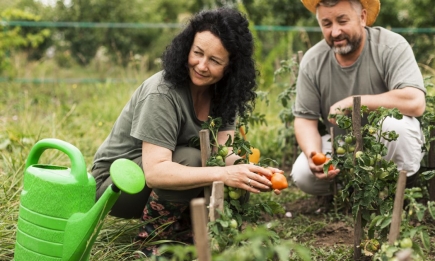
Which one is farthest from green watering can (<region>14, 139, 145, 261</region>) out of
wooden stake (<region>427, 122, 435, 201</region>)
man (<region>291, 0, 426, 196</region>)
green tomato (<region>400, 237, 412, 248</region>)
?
wooden stake (<region>427, 122, 435, 201</region>)

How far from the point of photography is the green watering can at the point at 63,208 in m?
2.01

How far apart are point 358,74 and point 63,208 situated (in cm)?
169

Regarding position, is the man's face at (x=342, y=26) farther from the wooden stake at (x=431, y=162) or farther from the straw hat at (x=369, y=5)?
the wooden stake at (x=431, y=162)

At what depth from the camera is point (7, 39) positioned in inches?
248

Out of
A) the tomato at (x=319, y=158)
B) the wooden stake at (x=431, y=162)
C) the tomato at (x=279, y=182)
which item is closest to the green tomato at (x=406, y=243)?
the tomato at (x=279, y=182)

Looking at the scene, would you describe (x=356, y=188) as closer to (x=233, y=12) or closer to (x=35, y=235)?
(x=233, y=12)

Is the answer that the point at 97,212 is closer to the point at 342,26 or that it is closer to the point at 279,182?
the point at 279,182

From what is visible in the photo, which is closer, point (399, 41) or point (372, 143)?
point (372, 143)

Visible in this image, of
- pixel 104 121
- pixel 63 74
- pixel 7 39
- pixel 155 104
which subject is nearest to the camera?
pixel 155 104

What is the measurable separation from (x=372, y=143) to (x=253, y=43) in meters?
0.67

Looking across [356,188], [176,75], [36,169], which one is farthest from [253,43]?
[36,169]

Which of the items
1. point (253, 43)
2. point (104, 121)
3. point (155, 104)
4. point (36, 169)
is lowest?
point (104, 121)

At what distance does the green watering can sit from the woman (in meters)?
0.35

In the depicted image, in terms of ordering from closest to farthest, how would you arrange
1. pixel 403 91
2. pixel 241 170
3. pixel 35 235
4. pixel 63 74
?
pixel 35 235, pixel 241 170, pixel 403 91, pixel 63 74
